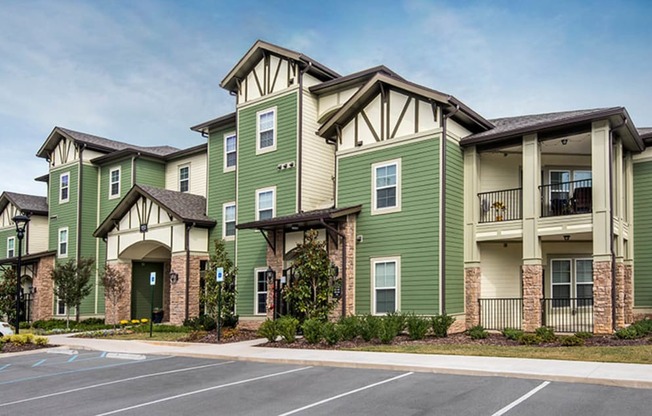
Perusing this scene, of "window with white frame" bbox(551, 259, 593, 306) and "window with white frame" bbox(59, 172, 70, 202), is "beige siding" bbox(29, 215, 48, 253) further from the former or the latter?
"window with white frame" bbox(551, 259, 593, 306)

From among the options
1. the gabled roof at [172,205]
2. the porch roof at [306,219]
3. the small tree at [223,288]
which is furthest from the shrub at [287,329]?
the gabled roof at [172,205]

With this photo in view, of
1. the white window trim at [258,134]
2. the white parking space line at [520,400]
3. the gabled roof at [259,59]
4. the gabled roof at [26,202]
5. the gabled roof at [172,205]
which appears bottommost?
the white parking space line at [520,400]

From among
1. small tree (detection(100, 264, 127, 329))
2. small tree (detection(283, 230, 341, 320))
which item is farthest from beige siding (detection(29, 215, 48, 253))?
small tree (detection(283, 230, 341, 320))

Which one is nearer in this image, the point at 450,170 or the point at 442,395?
the point at 442,395

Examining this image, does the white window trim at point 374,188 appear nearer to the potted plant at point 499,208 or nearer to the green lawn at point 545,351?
the potted plant at point 499,208

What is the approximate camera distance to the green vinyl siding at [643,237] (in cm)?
2220

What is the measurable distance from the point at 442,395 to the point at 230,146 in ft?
67.5

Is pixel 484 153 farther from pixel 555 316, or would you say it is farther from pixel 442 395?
pixel 442 395

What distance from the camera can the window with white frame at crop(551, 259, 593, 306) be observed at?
22.1 m

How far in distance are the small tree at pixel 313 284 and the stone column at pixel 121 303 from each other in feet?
44.2

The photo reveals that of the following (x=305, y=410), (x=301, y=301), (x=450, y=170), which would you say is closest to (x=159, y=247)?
(x=301, y=301)

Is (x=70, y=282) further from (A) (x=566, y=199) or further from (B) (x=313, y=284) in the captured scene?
(A) (x=566, y=199)

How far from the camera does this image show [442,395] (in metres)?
10.9

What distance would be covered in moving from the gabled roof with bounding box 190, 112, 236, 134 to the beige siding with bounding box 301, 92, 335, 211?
14.3 feet
